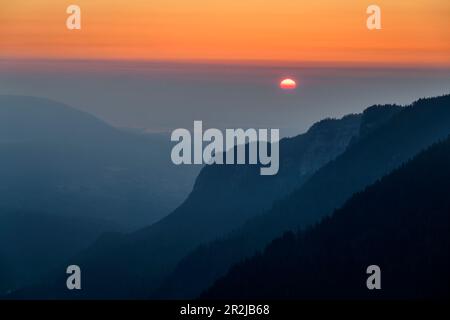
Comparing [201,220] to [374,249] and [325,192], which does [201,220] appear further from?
[374,249]

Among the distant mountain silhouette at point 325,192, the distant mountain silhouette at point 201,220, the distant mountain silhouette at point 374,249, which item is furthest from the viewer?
the distant mountain silhouette at point 201,220

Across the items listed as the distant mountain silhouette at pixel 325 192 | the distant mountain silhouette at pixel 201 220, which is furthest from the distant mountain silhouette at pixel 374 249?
the distant mountain silhouette at pixel 201 220

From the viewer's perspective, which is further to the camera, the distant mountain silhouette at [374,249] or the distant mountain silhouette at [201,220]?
the distant mountain silhouette at [201,220]

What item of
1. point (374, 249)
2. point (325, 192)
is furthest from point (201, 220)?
point (374, 249)

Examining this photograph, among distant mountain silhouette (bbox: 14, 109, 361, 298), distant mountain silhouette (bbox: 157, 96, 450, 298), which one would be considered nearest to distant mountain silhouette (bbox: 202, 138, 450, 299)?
distant mountain silhouette (bbox: 157, 96, 450, 298)

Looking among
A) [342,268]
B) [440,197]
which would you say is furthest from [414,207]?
[342,268]

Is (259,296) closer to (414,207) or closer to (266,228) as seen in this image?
(414,207)

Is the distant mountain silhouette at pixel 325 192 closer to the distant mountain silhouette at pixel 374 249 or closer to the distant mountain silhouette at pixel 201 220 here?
the distant mountain silhouette at pixel 201 220
